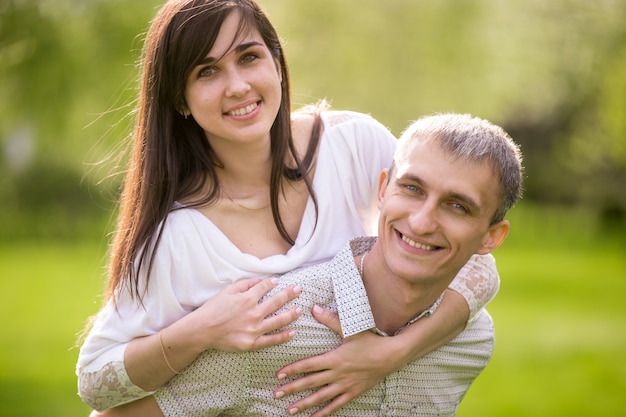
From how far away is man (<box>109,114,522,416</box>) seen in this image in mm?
3027

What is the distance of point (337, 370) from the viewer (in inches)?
127

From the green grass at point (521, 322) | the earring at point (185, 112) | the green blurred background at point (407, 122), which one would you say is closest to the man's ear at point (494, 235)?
the earring at point (185, 112)

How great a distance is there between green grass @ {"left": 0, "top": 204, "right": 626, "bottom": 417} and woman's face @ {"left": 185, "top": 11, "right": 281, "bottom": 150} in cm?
431

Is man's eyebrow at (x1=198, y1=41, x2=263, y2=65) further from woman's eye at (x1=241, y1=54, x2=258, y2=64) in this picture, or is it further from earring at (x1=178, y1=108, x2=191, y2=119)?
earring at (x1=178, y1=108, x2=191, y2=119)

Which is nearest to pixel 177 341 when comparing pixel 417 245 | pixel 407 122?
pixel 417 245

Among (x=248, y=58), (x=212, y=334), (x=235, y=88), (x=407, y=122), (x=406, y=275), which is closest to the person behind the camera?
(x=406, y=275)

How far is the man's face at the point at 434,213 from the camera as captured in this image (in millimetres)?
3000

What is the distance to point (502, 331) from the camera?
13227 millimetres

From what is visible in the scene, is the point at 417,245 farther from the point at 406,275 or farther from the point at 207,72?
the point at 207,72

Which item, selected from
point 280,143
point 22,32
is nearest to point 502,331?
point 22,32

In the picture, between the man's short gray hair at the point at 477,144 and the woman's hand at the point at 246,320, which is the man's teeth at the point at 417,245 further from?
the woman's hand at the point at 246,320

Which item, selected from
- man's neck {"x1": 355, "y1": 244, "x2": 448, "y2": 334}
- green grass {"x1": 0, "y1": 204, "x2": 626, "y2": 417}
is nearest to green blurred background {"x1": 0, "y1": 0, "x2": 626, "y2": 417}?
green grass {"x1": 0, "y1": 204, "x2": 626, "y2": 417}

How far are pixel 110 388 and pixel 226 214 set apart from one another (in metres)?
0.88

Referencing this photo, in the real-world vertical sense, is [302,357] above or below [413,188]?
below
